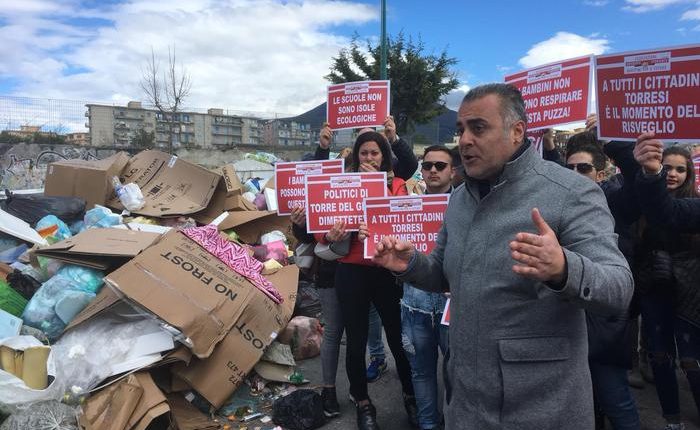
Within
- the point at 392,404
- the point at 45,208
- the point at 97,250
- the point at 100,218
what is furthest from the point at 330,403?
the point at 45,208

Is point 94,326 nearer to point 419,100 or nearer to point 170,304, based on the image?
point 170,304

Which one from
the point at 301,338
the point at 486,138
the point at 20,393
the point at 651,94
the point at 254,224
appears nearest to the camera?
the point at 486,138

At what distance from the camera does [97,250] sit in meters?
4.37

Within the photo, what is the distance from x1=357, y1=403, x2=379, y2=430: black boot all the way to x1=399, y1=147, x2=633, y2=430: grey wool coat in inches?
70.7

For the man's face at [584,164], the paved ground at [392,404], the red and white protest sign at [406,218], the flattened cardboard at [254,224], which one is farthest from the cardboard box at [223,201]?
the man's face at [584,164]

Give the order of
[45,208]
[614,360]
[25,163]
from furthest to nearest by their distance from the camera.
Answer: [25,163] < [45,208] < [614,360]

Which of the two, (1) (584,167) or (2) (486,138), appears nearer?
(2) (486,138)

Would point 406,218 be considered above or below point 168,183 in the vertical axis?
below

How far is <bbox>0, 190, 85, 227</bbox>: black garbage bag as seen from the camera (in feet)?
21.1

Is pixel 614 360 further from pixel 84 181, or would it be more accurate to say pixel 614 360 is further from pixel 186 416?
pixel 84 181

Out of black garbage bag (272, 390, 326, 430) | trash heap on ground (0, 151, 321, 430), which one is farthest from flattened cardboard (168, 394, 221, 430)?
black garbage bag (272, 390, 326, 430)

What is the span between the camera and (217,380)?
3.82 meters

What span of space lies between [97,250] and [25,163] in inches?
414

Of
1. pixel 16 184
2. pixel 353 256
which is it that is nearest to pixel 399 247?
pixel 353 256
